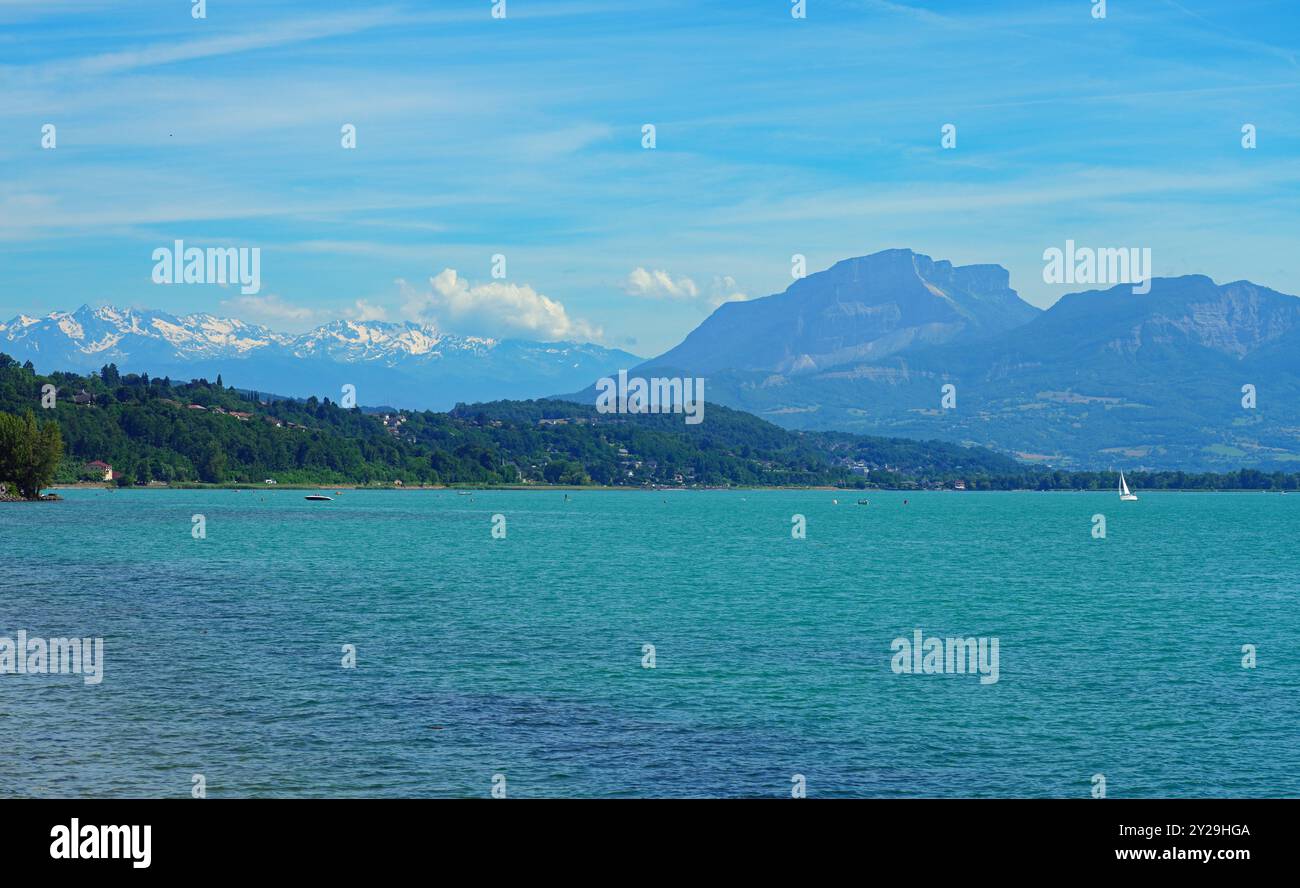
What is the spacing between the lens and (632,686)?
1895 inches

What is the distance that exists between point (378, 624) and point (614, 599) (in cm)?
2069

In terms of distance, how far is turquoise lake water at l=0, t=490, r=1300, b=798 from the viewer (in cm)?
3450

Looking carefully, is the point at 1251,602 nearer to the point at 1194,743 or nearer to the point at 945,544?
the point at 1194,743

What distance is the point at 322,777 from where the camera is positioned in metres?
33.4

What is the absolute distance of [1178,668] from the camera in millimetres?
56938

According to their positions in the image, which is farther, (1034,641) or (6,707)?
(1034,641)

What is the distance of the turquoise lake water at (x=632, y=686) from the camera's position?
34.5 m

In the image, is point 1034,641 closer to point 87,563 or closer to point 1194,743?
point 1194,743

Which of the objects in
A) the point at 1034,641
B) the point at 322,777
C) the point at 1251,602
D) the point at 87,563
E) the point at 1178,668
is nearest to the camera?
the point at 322,777
